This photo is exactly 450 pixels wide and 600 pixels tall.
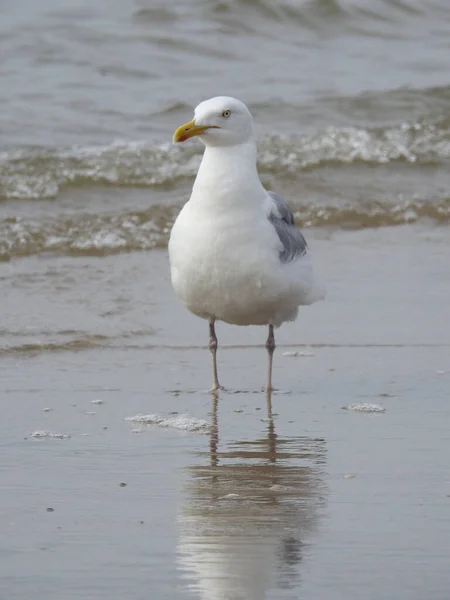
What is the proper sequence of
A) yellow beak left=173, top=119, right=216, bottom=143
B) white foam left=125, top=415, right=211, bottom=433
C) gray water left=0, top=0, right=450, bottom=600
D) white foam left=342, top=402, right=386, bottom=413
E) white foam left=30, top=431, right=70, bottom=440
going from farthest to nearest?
yellow beak left=173, top=119, right=216, bottom=143 < white foam left=342, top=402, right=386, bottom=413 < white foam left=125, top=415, right=211, bottom=433 < white foam left=30, top=431, right=70, bottom=440 < gray water left=0, top=0, right=450, bottom=600

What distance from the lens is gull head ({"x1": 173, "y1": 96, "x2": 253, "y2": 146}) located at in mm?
5508

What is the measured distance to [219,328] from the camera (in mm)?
6793

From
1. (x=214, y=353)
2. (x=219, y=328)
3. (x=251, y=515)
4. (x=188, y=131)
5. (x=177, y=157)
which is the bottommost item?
(x=177, y=157)

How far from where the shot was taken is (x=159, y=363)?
6.00 m

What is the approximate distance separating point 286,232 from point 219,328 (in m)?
1.30

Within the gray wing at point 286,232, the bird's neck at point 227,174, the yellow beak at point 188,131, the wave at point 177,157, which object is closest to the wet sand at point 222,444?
the gray wing at point 286,232

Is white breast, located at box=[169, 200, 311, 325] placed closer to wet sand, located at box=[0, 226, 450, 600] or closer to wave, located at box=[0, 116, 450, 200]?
wet sand, located at box=[0, 226, 450, 600]

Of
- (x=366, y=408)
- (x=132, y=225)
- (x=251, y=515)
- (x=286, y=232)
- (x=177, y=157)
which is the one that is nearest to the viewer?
(x=251, y=515)

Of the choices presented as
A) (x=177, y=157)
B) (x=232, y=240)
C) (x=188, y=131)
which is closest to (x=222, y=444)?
(x=232, y=240)

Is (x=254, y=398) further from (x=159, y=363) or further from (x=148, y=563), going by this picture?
(x=148, y=563)

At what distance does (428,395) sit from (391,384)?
0.89ft

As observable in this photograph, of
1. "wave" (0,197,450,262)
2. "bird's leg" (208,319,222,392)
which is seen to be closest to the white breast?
"bird's leg" (208,319,222,392)

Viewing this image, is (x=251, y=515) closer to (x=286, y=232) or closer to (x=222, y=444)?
(x=222, y=444)

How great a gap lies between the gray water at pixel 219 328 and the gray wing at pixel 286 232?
1.85 feet
